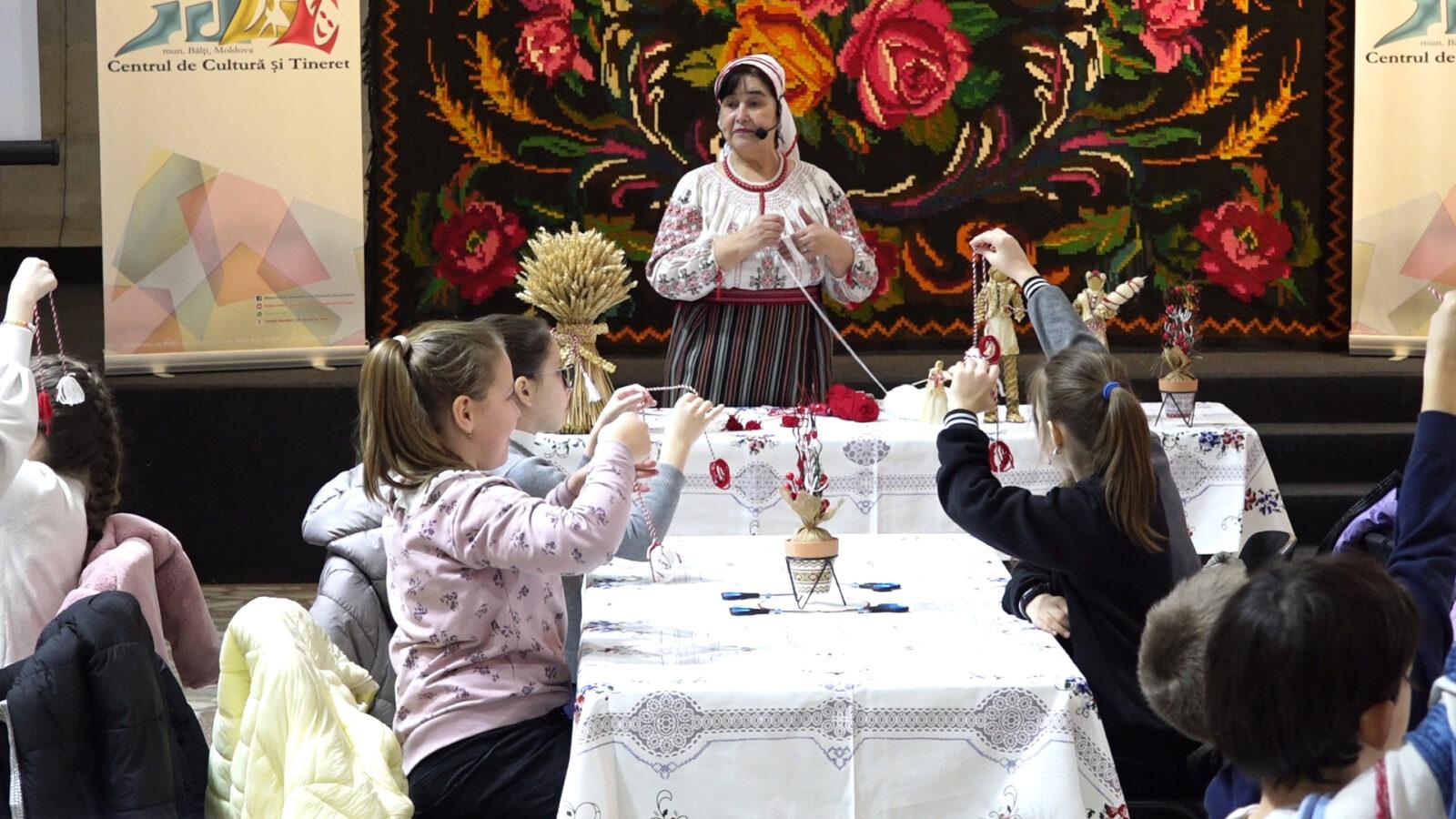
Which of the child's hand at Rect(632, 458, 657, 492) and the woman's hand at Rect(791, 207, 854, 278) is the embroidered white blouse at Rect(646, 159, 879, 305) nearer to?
the woman's hand at Rect(791, 207, 854, 278)

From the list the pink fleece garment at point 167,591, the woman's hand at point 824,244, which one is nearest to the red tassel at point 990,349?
the woman's hand at point 824,244

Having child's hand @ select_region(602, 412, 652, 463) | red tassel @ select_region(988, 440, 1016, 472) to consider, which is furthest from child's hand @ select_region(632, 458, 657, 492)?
red tassel @ select_region(988, 440, 1016, 472)

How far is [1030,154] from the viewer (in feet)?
22.9

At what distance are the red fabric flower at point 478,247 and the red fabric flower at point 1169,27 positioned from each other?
2566mm

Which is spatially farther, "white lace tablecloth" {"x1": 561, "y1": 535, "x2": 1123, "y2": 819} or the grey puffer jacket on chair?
the grey puffer jacket on chair

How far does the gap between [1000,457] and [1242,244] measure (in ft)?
11.7

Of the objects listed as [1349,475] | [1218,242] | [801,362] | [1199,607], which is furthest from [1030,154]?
[1199,607]

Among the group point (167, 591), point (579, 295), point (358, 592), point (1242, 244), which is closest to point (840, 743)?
point (358, 592)

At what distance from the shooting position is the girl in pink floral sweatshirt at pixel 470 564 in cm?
240

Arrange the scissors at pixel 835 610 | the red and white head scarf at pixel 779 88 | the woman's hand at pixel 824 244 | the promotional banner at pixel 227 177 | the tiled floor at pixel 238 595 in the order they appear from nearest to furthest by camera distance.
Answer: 1. the scissors at pixel 835 610
2. the woman's hand at pixel 824 244
3. the red and white head scarf at pixel 779 88
4. the tiled floor at pixel 238 595
5. the promotional banner at pixel 227 177

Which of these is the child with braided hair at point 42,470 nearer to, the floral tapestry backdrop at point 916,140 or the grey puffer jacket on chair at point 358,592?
the grey puffer jacket on chair at point 358,592

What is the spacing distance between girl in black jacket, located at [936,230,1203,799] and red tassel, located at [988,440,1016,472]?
3.29ft

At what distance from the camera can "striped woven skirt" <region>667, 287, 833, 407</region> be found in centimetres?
448

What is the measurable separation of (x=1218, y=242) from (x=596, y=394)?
371 cm
